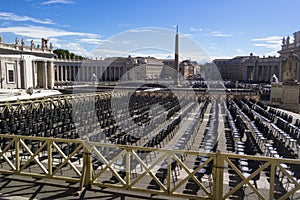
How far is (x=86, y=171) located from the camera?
20.8 ft

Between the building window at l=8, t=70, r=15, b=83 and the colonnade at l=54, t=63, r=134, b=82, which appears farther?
the colonnade at l=54, t=63, r=134, b=82

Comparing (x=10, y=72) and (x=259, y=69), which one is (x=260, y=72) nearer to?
(x=259, y=69)

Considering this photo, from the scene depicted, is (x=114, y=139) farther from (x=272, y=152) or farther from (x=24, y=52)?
(x=24, y=52)

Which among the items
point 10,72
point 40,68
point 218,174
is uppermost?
point 40,68

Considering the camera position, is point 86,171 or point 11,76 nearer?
point 86,171

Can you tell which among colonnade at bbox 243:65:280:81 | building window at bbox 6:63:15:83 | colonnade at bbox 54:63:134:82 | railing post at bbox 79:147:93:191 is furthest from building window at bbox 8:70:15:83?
colonnade at bbox 243:65:280:81

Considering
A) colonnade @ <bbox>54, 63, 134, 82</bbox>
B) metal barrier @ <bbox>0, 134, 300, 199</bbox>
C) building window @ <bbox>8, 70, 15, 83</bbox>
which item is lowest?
metal barrier @ <bbox>0, 134, 300, 199</bbox>

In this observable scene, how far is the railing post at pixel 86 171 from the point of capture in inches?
246

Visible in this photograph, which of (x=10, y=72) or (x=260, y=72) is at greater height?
(x=260, y=72)

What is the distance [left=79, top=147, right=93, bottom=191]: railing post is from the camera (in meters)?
6.25

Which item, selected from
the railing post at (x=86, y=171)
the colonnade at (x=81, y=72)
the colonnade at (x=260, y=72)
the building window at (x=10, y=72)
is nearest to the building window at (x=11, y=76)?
the building window at (x=10, y=72)

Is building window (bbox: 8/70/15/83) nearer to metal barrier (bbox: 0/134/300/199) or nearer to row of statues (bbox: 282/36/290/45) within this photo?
metal barrier (bbox: 0/134/300/199)

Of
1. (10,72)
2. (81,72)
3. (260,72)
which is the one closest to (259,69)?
(260,72)

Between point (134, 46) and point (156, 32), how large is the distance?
1.25 m
